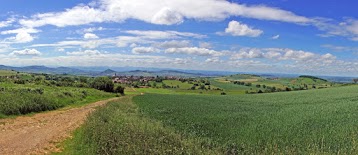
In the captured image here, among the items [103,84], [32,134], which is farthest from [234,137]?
[103,84]

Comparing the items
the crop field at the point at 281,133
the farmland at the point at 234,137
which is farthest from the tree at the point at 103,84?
the crop field at the point at 281,133

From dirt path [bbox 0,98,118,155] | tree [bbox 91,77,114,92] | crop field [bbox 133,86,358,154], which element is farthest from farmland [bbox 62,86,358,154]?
tree [bbox 91,77,114,92]

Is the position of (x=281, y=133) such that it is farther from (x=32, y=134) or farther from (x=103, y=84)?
(x=103, y=84)

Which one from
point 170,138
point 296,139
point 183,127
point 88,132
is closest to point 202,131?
point 183,127

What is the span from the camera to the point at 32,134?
66.4 feet

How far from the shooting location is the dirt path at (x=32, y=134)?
16250mm

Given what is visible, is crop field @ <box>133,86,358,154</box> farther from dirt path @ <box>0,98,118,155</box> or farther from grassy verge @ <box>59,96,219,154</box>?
dirt path @ <box>0,98,118,155</box>

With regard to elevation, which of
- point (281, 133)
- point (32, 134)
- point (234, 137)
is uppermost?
point (281, 133)

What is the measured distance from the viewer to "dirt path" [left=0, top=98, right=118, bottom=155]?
1625cm

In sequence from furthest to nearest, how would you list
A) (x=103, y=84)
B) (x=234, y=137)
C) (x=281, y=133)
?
(x=103, y=84) < (x=234, y=137) < (x=281, y=133)

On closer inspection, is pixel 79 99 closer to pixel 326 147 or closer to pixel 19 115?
pixel 19 115

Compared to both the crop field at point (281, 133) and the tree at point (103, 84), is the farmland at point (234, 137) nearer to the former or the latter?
the crop field at point (281, 133)

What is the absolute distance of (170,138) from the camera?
16.3m

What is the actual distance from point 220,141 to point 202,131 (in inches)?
93.4
